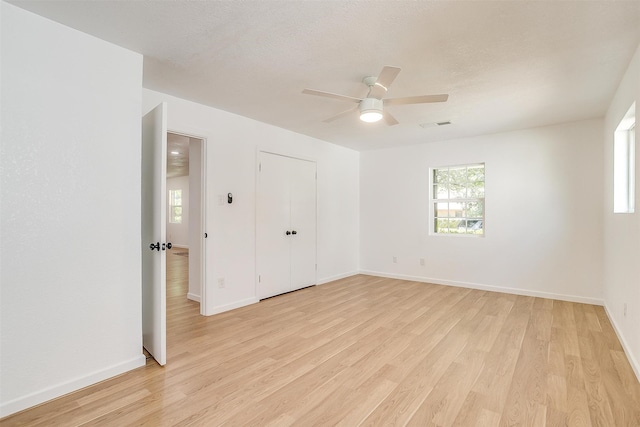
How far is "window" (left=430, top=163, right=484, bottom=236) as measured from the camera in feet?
17.0

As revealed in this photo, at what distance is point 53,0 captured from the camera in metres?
1.90

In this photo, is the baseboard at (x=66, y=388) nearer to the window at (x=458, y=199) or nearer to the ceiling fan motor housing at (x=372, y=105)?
the ceiling fan motor housing at (x=372, y=105)

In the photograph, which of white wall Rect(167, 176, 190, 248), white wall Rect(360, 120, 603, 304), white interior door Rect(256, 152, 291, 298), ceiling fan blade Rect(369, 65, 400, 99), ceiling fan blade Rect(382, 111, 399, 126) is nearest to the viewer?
ceiling fan blade Rect(369, 65, 400, 99)

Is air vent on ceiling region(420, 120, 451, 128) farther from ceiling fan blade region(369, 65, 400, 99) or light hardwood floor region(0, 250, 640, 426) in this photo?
light hardwood floor region(0, 250, 640, 426)

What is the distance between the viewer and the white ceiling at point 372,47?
1952 mm

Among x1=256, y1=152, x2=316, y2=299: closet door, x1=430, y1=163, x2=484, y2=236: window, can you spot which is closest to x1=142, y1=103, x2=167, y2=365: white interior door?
x1=256, y1=152, x2=316, y2=299: closet door

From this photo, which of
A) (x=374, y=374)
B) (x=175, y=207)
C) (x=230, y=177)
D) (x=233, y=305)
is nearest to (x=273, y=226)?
(x=230, y=177)

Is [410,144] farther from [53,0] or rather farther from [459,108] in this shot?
[53,0]

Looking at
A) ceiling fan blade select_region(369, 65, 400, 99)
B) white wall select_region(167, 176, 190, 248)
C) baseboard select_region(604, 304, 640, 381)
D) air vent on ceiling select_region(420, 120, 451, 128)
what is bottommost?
baseboard select_region(604, 304, 640, 381)

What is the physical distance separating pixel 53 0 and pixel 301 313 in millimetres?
3455

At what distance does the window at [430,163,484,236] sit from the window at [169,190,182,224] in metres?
8.87

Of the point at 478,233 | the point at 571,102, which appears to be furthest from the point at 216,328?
the point at 571,102

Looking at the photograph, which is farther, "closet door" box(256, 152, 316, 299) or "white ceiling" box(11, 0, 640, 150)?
"closet door" box(256, 152, 316, 299)

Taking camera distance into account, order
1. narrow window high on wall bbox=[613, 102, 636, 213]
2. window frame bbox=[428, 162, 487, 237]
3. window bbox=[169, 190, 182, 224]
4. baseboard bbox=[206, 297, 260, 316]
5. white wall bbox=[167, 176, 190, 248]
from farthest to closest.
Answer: window bbox=[169, 190, 182, 224], white wall bbox=[167, 176, 190, 248], window frame bbox=[428, 162, 487, 237], baseboard bbox=[206, 297, 260, 316], narrow window high on wall bbox=[613, 102, 636, 213]
